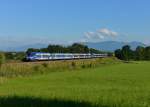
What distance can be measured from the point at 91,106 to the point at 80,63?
71470 millimetres

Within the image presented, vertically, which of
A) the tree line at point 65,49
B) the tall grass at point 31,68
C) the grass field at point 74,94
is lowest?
the grass field at point 74,94

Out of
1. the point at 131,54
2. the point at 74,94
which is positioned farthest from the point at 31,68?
the point at 131,54

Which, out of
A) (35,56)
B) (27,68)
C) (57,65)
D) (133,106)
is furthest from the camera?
(35,56)

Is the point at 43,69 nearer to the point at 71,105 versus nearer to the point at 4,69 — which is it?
the point at 4,69

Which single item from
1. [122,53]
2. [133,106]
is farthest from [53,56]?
[122,53]

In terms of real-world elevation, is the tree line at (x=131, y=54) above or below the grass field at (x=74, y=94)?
above

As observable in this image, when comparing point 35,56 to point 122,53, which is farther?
point 122,53

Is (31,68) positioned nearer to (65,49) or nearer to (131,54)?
(65,49)

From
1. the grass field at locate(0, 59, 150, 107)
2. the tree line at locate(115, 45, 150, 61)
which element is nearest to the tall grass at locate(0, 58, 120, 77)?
the grass field at locate(0, 59, 150, 107)

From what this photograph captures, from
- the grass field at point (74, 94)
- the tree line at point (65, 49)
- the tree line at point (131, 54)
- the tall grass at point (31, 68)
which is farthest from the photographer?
the tree line at point (131, 54)

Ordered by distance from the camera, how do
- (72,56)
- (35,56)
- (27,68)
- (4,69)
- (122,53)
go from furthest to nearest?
(122,53) < (72,56) < (35,56) < (27,68) < (4,69)

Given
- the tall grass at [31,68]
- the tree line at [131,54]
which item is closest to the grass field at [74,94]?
the tall grass at [31,68]

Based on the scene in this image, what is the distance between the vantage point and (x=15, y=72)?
5269 cm

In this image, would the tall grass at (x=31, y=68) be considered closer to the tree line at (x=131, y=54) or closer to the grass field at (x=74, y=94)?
the grass field at (x=74, y=94)
